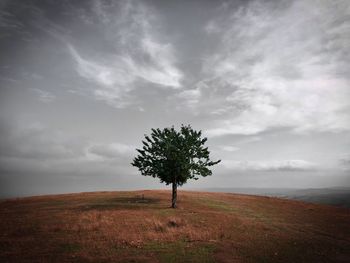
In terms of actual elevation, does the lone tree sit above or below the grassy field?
above

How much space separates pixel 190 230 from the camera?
94.8 feet

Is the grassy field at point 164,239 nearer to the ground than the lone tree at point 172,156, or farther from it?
nearer to the ground

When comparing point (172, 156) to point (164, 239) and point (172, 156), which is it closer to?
point (172, 156)

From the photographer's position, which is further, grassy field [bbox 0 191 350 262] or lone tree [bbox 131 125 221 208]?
lone tree [bbox 131 125 221 208]

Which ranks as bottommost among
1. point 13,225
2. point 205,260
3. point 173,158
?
point 205,260

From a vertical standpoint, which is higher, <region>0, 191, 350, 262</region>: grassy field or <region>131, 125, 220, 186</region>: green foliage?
<region>131, 125, 220, 186</region>: green foliage

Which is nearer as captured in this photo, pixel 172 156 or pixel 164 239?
pixel 164 239

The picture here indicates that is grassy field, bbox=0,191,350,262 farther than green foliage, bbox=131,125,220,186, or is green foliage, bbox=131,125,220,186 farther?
green foliage, bbox=131,125,220,186

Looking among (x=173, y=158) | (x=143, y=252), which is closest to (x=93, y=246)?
(x=143, y=252)

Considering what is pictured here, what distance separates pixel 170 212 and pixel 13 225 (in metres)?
20.3

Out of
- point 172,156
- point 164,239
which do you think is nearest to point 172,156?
point 172,156

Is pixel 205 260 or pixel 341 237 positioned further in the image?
pixel 341 237

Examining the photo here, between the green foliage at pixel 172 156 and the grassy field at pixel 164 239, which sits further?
the green foliage at pixel 172 156

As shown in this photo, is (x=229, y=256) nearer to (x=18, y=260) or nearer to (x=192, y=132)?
(x=18, y=260)
